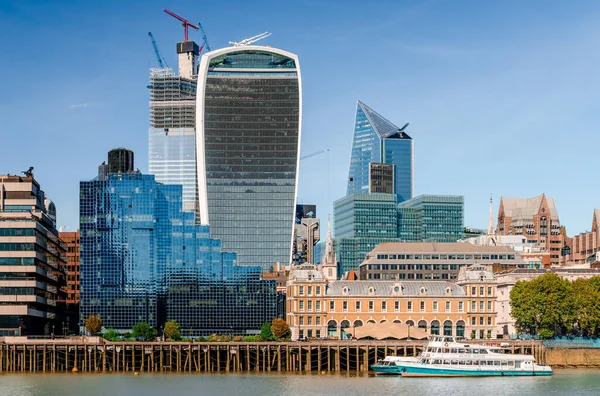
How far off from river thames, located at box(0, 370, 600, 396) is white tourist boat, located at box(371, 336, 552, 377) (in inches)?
168

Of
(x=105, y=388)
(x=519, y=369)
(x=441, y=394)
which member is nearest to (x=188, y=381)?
(x=105, y=388)

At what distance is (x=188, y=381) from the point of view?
168250 mm

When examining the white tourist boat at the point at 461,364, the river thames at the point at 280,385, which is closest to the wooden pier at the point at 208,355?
the river thames at the point at 280,385

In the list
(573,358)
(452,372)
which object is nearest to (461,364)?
(452,372)

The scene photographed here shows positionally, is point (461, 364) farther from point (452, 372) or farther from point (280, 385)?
point (280, 385)

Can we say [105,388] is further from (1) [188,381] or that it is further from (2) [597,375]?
(2) [597,375]

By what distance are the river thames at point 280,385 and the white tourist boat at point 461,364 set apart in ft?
14.0

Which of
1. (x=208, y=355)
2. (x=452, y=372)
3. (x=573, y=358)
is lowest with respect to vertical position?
(x=452, y=372)

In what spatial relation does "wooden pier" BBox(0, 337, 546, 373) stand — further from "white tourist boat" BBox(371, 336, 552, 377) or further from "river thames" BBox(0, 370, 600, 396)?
"white tourist boat" BBox(371, 336, 552, 377)

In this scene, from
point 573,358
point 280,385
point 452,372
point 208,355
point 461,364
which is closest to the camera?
point 280,385

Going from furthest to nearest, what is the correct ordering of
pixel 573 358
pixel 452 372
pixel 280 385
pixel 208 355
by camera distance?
pixel 573 358
pixel 208 355
pixel 452 372
pixel 280 385

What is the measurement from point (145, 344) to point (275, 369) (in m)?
A: 22.4

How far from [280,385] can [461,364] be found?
34.4 m

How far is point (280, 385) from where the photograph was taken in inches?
6294
